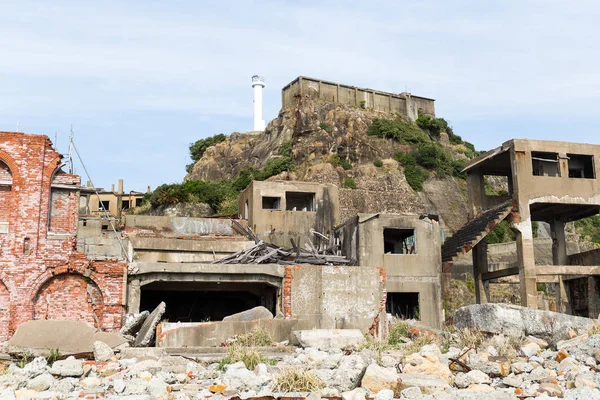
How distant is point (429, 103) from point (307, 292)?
47368mm

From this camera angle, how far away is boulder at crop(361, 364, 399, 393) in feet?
34.3

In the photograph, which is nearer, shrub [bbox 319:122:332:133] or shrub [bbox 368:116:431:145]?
shrub [bbox 319:122:332:133]

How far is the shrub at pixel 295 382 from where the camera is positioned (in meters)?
10.5

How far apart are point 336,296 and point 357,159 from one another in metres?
31.5

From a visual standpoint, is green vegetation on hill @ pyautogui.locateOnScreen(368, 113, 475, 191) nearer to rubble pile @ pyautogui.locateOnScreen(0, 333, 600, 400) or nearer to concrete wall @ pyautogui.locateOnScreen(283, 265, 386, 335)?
concrete wall @ pyautogui.locateOnScreen(283, 265, 386, 335)

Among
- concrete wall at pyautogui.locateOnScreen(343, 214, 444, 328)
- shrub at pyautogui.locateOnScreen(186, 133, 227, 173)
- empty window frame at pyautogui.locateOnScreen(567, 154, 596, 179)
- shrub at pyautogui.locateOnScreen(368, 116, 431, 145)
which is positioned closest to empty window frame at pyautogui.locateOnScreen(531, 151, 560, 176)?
empty window frame at pyautogui.locateOnScreen(567, 154, 596, 179)

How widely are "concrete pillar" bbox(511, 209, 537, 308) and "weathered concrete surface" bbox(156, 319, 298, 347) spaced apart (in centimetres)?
1284

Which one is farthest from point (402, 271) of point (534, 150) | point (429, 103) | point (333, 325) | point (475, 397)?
point (429, 103)

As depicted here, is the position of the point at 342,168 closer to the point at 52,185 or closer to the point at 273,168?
the point at 273,168

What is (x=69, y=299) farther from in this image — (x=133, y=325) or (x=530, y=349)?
(x=530, y=349)

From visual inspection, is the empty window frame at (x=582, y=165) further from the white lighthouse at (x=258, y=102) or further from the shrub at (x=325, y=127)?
the white lighthouse at (x=258, y=102)

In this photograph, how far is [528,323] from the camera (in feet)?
46.1

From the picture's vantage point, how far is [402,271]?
26.2m

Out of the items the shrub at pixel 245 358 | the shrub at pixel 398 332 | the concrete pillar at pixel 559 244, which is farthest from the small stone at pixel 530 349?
the concrete pillar at pixel 559 244
